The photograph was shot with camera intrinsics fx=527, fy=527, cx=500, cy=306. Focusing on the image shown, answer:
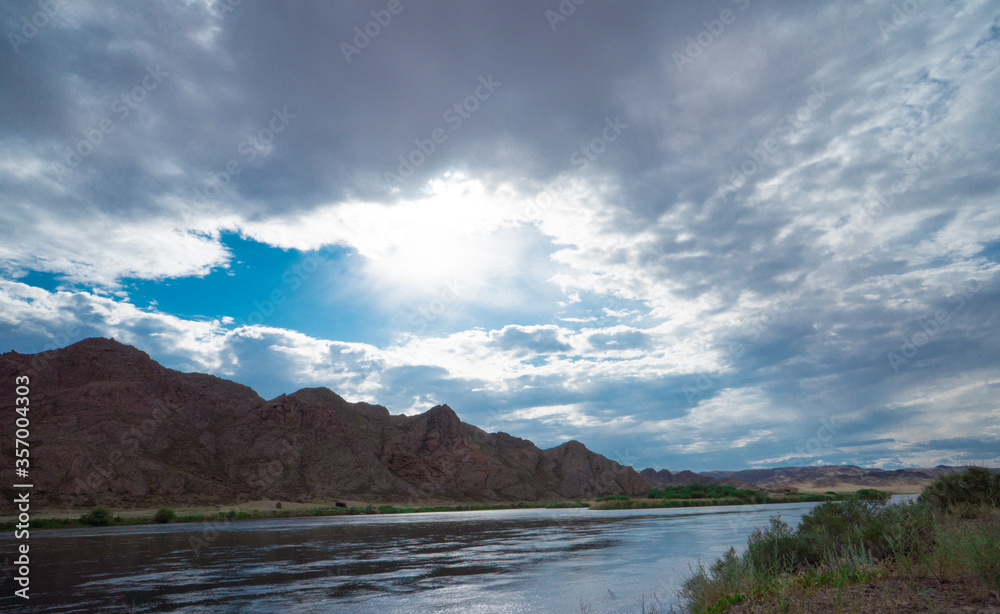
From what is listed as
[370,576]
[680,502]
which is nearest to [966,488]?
[370,576]

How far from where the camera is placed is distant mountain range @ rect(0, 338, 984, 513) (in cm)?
9744

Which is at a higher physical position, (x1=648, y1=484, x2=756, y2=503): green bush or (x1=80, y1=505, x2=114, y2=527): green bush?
(x1=80, y1=505, x2=114, y2=527): green bush

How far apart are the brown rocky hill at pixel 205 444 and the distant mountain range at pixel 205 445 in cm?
33

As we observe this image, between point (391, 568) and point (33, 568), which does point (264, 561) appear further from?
point (33, 568)

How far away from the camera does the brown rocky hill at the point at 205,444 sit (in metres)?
97.8

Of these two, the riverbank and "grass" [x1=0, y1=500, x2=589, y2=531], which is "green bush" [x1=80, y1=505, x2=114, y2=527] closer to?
"grass" [x1=0, y1=500, x2=589, y2=531]

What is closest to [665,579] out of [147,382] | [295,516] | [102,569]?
[102,569]

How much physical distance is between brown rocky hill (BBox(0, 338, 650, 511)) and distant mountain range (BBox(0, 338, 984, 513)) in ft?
1.09

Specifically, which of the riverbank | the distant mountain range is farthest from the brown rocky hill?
the riverbank

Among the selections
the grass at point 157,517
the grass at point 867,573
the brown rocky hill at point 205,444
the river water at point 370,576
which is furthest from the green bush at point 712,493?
the grass at point 867,573

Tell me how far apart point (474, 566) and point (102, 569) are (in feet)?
58.7

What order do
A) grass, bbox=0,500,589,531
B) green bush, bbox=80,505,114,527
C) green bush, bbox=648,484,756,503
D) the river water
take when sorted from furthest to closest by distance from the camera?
green bush, bbox=648,484,756,503 → green bush, bbox=80,505,114,527 → grass, bbox=0,500,589,531 → the river water

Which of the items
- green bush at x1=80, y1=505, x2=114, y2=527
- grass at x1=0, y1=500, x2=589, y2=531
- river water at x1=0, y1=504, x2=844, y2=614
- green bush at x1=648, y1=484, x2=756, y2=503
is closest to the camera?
river water at x1=0, y1=504, x2=844, y2=614

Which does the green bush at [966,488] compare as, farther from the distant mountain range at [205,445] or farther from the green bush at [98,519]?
the distant mountain range at [205,445]
